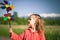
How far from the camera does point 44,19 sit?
1766 mm

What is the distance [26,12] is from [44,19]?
216 mm

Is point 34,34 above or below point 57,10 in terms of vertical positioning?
below

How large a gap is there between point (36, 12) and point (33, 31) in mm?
215

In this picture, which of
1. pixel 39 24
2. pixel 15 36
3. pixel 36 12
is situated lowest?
pixel 15 36

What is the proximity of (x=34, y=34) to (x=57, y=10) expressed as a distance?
0.37 m

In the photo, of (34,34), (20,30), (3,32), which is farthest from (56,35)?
(3,32)

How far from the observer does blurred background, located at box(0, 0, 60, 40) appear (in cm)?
177

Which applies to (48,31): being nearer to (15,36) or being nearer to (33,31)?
(33,31)

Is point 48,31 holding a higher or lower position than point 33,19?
lower

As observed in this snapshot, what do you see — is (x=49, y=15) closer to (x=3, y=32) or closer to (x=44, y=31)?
(x=44, y=31)

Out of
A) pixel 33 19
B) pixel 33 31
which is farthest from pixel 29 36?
pixel 33 19

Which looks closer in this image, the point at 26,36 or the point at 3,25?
the point at 26,36

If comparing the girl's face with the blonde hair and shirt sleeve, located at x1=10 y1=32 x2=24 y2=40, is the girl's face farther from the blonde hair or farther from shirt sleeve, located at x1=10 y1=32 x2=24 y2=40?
shirt sleeve, located at x1=10 y1=32 x2=24 y2=40

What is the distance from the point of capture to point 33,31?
1.72m
